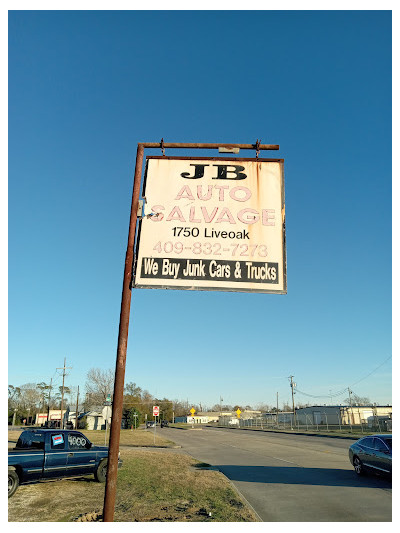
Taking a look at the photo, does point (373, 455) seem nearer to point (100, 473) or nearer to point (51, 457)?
point (100, 473)

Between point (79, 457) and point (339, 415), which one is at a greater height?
point (79, 457)

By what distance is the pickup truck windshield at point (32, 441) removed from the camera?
35.8 feet

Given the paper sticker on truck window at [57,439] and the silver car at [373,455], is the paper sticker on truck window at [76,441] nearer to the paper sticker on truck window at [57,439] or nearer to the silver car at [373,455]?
the paper sticker on truck window at [57,439]

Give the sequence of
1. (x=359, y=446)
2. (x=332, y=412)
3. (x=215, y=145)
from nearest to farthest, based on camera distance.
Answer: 1. (x=215, y=145)
2. (x=359, y=446)
3. (x=332, y=412)

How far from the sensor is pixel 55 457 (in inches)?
432

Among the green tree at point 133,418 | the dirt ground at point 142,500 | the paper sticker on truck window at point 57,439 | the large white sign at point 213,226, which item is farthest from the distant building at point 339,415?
the large white sign at point 213,226

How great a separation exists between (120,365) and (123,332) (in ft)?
1.31

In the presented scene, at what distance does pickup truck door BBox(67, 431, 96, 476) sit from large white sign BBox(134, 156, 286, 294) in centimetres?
934

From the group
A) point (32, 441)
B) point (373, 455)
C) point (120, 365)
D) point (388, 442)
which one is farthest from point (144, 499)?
point (388, 442)

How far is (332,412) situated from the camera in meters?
67.2

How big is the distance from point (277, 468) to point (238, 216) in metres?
12.8

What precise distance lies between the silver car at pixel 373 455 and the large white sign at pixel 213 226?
30.8ft

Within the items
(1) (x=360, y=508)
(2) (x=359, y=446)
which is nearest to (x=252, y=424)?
(2) (x=359, y=446)
